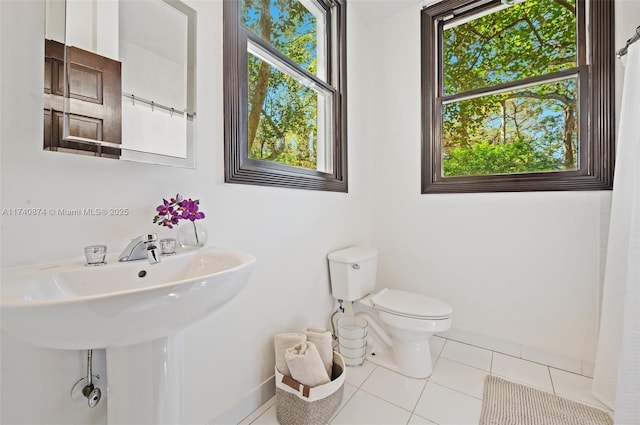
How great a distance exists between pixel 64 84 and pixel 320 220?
1282 millimetres

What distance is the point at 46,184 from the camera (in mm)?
735

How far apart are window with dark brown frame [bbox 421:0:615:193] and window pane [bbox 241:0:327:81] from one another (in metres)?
0.81

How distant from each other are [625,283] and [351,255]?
1.31 meters

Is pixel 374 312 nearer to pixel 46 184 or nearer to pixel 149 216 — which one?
pixel 149 216

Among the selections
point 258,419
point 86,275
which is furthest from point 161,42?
point 258,419

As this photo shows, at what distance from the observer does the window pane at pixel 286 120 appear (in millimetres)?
1433

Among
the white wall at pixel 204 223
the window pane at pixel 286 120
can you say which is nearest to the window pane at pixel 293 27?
the window pane at pixel 286 120

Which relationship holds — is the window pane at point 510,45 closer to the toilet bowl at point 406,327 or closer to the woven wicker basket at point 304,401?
the toilet bowl at point 406,327

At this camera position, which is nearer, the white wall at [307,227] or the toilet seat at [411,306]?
the white wall at [307,227]

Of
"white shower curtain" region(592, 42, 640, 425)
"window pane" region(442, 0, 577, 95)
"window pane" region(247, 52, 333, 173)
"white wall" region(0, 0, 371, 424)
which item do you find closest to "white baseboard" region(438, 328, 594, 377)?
"white shower curtain" region(592, 42, 640, 425)

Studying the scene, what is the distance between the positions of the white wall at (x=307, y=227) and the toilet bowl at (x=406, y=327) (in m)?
0.37

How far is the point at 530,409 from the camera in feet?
4.40

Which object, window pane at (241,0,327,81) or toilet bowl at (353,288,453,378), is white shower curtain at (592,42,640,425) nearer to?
toilet bowl at (353,288,453,378)

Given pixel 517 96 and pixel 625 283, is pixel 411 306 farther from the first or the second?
pixel 517 96
